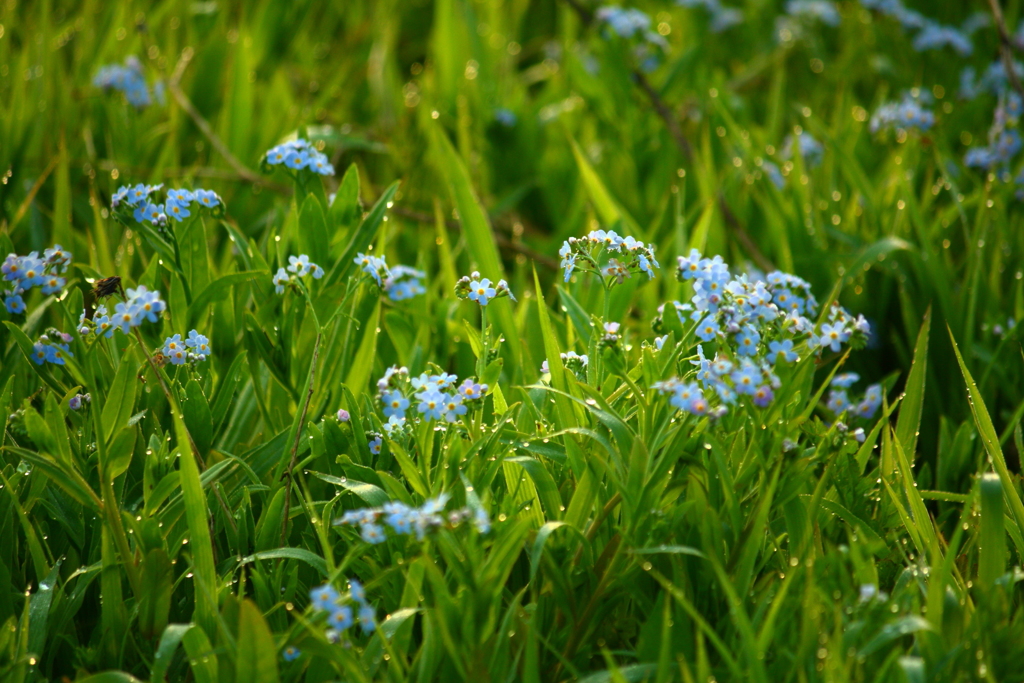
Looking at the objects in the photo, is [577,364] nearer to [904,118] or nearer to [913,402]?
[913,402]

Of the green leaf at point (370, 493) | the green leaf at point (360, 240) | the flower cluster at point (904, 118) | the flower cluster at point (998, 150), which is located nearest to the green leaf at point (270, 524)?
the green leaf at point (370, 493)

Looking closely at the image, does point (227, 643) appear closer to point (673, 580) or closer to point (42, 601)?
point (42, 601)

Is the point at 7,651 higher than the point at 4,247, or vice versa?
the point at 4,247

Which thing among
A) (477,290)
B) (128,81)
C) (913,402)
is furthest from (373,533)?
(128,81)

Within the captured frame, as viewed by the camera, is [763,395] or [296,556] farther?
[296,556]

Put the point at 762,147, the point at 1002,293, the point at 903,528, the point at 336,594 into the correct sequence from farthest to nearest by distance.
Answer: the point at 762,147, the point at 1002,293, the point at 903,528, the point at 336,594

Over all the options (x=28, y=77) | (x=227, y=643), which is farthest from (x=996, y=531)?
(x=28, y=77)
